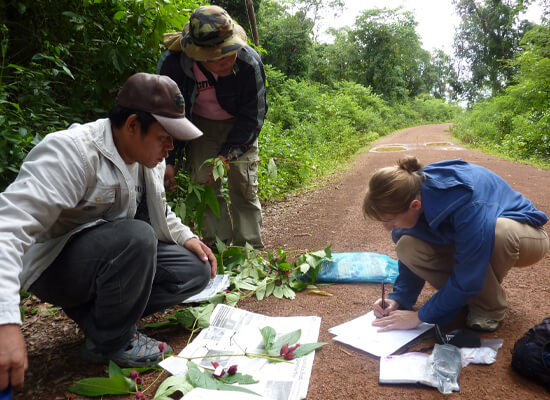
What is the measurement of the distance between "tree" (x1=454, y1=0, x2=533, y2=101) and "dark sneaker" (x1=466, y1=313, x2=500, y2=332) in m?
17.2

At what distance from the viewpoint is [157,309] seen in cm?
187

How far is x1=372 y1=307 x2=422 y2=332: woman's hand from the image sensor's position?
1.74m

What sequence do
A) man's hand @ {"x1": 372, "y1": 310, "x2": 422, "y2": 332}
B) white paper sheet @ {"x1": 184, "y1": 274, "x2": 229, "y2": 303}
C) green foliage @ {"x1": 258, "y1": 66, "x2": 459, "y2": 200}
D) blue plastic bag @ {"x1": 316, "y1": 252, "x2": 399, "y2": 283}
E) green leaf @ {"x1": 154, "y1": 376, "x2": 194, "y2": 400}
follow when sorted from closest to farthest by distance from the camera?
green leaf @ {"x1": 154, "y1": 376, "x2": 194, "y2": 400}
man's hand @ {"x1": 372, "y1": 310, "x2": 422, "y2": 332}
white paper sheet @ {"x1": 184, "y1": 274, "x2": 229, "y2": 303}
blue plastic bag @ {"x1": 316, "y1": 252, "x2": 399, "y2": 283}
green foliage @ {"x1": 258, "y1": 66, "x2": 459, "y2": 200}

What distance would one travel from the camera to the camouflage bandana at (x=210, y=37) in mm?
2230

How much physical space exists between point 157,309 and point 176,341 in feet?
0.62

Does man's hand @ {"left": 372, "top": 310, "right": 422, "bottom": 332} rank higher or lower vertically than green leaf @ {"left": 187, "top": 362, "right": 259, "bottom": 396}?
higher

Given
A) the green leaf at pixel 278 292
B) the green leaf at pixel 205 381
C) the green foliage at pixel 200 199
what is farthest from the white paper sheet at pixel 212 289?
the green leaf at pixel 205 381

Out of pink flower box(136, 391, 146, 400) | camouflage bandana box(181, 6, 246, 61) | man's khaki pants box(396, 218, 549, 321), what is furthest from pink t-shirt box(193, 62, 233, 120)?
pink flower box(136, 391, 146, 400)

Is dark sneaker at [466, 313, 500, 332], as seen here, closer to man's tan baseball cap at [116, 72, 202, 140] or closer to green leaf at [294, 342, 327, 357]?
green leaf at [294, 342, 327, 357]

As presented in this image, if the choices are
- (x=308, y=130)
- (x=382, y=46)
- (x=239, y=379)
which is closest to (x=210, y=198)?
(x=239, y=379)

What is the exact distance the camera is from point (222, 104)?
8.70 feet

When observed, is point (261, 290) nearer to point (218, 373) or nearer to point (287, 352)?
point (287, 352)

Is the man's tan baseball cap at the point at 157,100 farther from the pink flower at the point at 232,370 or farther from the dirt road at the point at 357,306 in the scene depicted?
the dirt road at the point at 357,306

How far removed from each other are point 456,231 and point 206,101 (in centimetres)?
182
